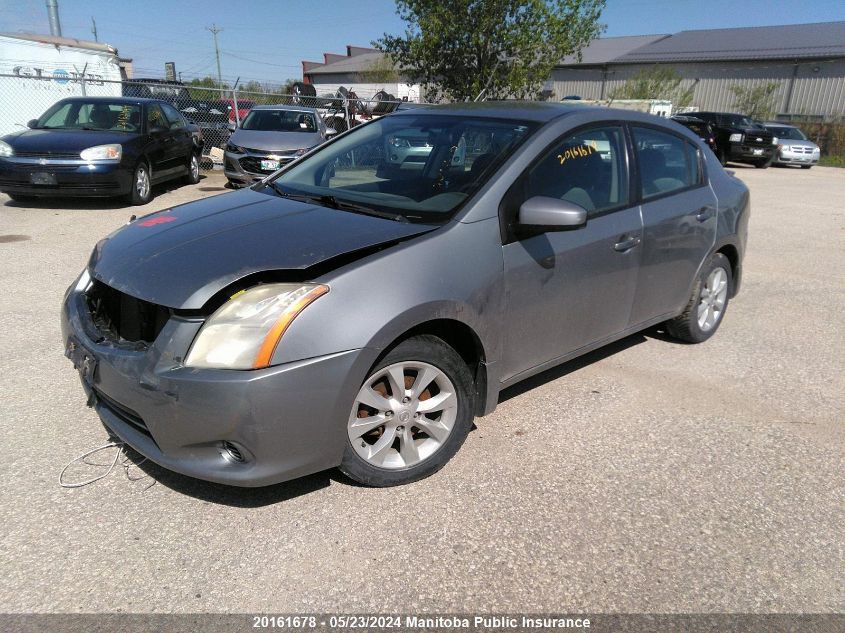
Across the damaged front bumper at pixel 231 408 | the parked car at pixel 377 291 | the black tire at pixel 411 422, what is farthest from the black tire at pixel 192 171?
the black tire at pixel 411 422

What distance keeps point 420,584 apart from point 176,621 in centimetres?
84

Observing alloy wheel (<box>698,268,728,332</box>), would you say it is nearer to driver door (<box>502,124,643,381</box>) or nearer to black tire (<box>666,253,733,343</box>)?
black tire (<box>666,253,733,343</box>)

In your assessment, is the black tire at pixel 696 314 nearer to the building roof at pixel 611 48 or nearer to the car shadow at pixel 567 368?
the car shadow at pixel 567 368

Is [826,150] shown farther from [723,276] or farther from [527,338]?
[527,338]

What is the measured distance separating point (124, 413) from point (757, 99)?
41819 mm

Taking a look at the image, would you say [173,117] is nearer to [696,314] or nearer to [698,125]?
[696,314]

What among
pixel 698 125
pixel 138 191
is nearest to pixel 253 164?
pixel 138 191

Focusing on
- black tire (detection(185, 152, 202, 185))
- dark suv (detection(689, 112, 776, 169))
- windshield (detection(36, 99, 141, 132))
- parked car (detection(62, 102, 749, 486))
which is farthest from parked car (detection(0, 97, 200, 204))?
dark suv (detection(689, 112, 776, 169))

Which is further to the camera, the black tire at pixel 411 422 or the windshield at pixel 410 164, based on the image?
the windshield at pixel 410 164

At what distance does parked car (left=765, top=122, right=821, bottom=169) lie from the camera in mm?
23097

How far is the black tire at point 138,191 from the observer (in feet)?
32.1

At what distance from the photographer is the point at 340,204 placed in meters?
3.24

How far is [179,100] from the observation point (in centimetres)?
1805

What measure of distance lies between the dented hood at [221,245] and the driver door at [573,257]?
0.57 m
